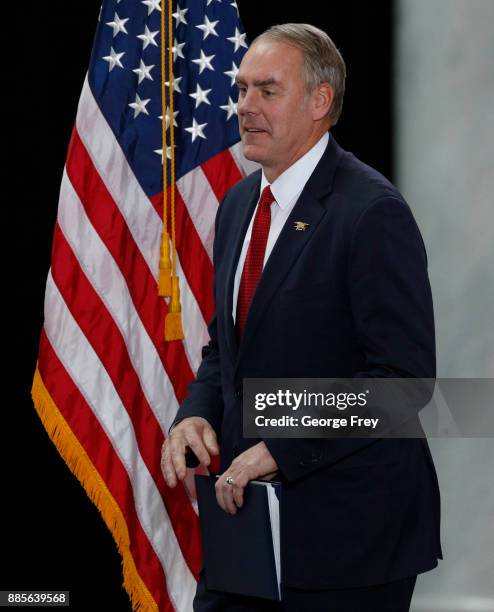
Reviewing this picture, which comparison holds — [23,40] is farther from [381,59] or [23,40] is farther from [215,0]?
[381,59]

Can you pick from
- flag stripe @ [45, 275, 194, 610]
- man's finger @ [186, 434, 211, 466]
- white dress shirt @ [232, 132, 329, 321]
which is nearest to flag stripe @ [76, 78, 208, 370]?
flag stripe @ [45, 275, 194, 610]

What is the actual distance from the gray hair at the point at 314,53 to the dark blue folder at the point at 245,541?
720 mm

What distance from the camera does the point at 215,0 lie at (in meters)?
2.63

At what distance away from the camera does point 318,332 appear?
1662 mm

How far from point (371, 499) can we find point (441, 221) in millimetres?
1500

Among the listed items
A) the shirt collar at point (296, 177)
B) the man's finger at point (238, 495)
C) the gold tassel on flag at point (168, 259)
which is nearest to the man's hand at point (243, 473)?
the man's finger at point (238, 495)

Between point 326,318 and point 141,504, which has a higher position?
point 326,318

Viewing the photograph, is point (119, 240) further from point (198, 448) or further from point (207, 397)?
point (198, 448)

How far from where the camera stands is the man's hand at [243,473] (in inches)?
62.9

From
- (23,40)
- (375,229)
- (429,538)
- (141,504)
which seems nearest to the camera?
(375,229)

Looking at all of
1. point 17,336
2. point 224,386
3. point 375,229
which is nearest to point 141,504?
point 17,336

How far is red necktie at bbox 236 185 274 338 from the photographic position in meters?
1.77

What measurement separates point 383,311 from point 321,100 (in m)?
0.46

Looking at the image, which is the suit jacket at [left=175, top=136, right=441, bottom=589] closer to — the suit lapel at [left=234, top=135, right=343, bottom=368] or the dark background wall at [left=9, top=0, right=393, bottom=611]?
the suit lapel at [left=234, top=135, right=343, bottom=368]
